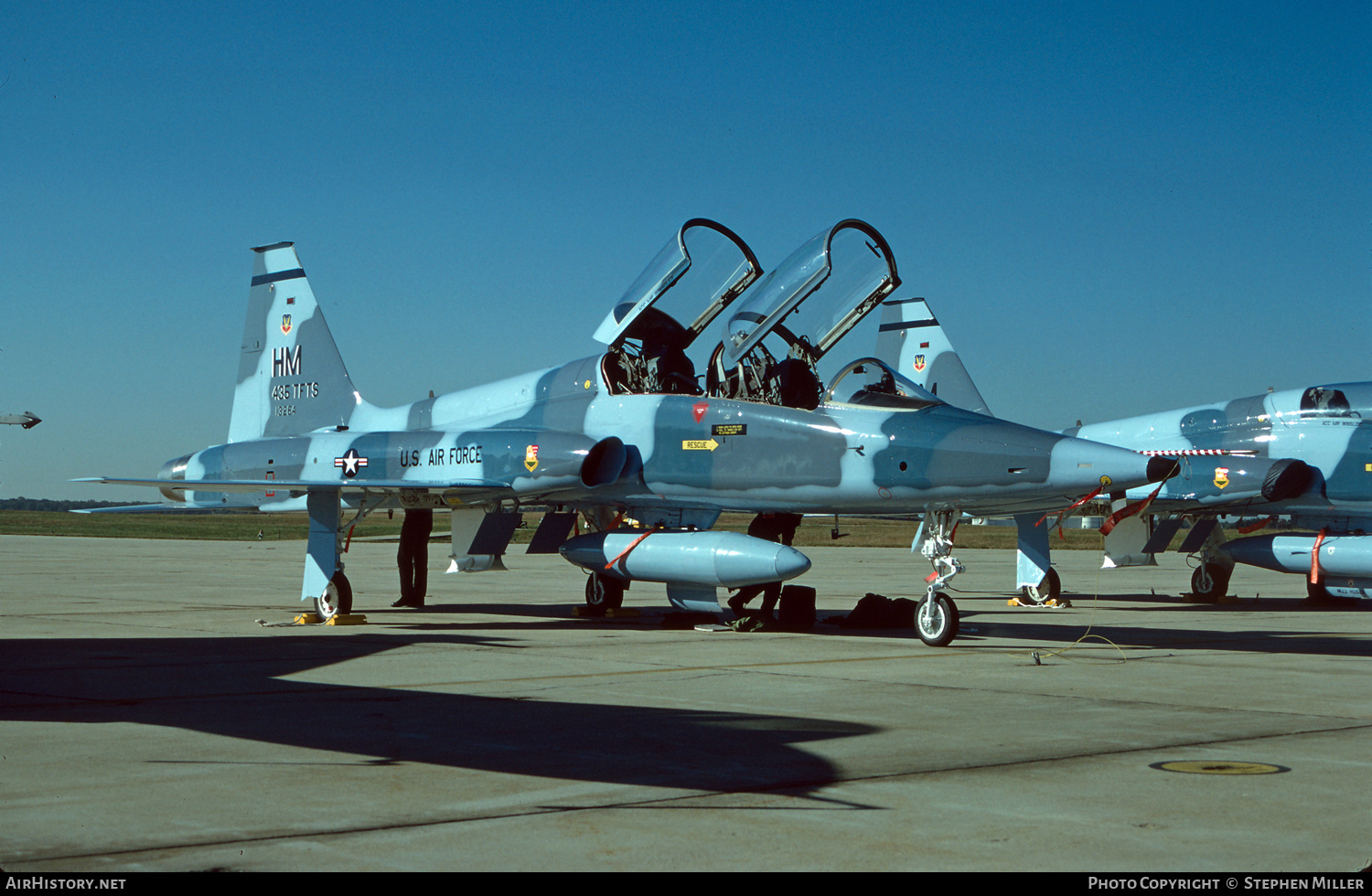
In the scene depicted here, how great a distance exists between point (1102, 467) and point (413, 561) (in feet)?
34.4

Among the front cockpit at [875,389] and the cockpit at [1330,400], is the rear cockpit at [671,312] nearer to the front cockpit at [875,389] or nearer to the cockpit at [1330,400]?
the front cockpit at [875,389]

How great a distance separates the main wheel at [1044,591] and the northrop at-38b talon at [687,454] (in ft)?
22.6

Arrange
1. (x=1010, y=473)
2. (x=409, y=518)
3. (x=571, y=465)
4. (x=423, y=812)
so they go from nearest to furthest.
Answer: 1. (x=423, y=812)
2. (x=1010, y=473)
3. (x=571, y=465)
4. (x=409, y=518)

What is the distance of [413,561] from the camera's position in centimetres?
1814

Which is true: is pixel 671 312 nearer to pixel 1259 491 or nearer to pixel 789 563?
pixel 789 563

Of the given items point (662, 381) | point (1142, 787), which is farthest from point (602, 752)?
point (662, 381)

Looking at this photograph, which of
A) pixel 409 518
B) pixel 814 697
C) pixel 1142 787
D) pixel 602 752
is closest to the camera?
pixel 1142 787

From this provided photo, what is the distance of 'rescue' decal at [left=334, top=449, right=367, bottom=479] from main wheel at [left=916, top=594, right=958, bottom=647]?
7144 millimetres

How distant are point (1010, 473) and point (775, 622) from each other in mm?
4050

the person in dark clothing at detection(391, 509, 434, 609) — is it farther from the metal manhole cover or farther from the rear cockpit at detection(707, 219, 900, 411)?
the metal manhole cover

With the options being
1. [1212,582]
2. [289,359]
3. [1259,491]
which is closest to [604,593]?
[289,359]

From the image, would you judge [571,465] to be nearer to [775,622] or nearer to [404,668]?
[775,622]

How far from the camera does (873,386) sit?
41.7ft

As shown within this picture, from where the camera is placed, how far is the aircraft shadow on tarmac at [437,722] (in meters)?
5.87
